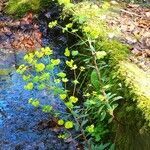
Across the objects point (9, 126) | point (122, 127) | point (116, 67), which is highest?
point (116, 67)

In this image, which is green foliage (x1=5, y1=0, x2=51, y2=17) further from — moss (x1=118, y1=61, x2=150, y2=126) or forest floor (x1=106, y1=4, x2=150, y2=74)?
moss (x1=118, y1=61, x2=150, y2=126)

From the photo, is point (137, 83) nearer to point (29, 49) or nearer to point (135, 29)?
point (135, 29)

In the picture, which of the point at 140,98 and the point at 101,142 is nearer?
the point at 140,98

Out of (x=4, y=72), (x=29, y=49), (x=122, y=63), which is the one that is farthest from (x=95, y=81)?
(x=29, y=49)

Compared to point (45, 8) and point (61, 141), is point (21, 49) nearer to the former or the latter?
point (45, 8)

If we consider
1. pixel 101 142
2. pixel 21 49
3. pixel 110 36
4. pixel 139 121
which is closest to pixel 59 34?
pixel 21 49

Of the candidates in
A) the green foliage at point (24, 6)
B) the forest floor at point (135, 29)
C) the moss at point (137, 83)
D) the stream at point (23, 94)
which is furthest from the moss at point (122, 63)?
the green foliage at point (24, 6)

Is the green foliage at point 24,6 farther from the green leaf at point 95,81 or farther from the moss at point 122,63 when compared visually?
the green leaf at point 95,81

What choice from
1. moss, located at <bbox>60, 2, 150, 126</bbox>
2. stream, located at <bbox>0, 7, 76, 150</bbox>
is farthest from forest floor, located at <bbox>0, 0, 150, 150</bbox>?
moss, located at <bbox>60, 2, 150, 126</bbox>
